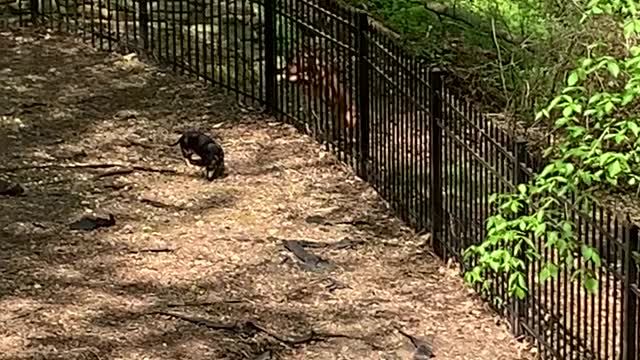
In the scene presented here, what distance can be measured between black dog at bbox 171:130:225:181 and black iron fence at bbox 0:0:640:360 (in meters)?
0.97

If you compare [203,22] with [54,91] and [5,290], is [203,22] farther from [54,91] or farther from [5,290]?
[5,290]

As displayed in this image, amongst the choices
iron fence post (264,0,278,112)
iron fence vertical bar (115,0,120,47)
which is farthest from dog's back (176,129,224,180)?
iron fence vertical bar (115,0,120,47)

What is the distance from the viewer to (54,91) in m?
11.2

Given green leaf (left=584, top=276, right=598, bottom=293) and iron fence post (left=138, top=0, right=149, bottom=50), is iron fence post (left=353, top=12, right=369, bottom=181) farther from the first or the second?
green leaf (left=584, top=276, right=598, bottom=293)

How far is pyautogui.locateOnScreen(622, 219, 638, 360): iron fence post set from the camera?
19.2 feet

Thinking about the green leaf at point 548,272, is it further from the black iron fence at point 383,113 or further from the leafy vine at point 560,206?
the black iron fence at point 383,113

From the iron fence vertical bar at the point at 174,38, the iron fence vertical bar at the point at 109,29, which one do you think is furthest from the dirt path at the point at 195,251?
the iron fence vertical bar at the point at 109,29

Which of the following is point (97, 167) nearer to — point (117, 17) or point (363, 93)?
point (363, 93)

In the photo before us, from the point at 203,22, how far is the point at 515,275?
6710mm

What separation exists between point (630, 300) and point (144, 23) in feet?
22.7

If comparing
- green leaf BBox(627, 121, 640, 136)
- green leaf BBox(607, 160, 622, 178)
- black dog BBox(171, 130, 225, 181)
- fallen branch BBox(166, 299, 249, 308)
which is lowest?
fallen branch BBox(166, 299, 249, 308)

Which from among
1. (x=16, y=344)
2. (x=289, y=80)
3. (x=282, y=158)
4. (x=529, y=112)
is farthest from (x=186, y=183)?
(x=529, y=112)

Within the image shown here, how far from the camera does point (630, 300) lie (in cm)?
598

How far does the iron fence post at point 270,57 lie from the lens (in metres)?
10.7
